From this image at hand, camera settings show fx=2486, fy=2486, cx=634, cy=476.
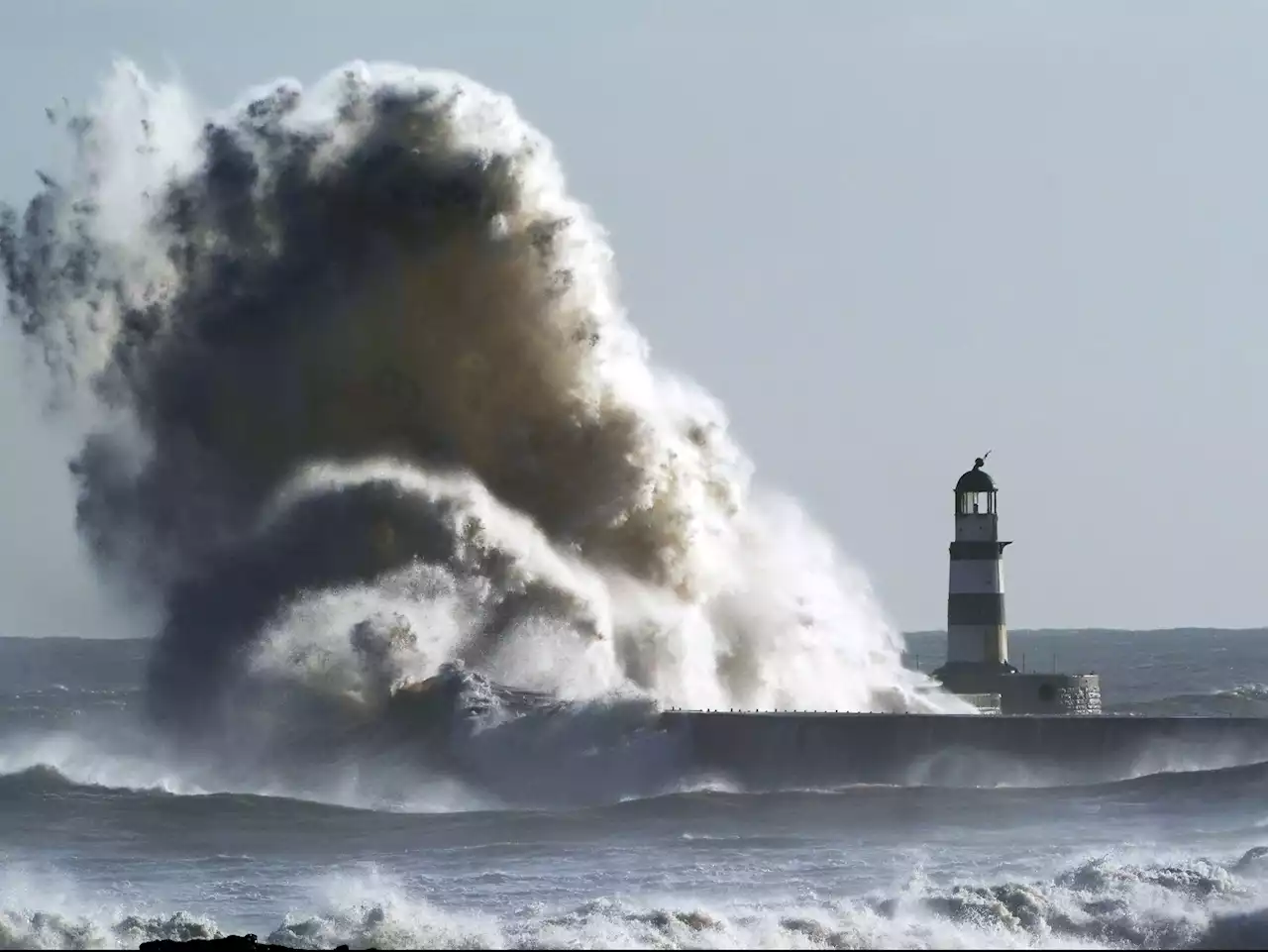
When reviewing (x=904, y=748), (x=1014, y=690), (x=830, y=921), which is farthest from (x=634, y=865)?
(x=1014, y=690)

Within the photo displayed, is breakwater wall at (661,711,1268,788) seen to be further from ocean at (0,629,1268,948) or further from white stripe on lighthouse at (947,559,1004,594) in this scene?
white stripe on lighthouse at (947,559,1004,594)

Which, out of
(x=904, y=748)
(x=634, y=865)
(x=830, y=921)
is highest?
(x=904, y=748)

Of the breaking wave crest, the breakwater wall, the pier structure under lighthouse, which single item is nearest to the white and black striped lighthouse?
the pier structure under lighthouse

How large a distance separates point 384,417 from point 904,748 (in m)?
8.62

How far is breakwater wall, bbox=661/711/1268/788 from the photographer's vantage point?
31672mm

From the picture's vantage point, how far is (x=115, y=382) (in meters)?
36.2

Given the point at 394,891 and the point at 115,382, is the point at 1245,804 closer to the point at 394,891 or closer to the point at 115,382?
the point at 394,891

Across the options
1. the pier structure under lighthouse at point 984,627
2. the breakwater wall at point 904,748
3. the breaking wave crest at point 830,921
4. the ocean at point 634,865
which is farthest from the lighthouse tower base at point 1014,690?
the breaking wave crest at point 830,921

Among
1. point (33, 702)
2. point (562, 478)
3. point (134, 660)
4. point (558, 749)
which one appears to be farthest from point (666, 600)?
point (134, 660)

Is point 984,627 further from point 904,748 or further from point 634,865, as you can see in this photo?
point 634,865

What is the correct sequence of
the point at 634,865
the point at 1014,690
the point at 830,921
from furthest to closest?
the point at 1014,690 < the point at 634,865 < the point at 830,921

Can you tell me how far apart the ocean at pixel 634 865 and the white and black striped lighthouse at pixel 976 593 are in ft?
14.8

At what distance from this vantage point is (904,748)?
31719mm

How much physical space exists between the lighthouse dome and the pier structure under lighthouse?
0.05 ft
